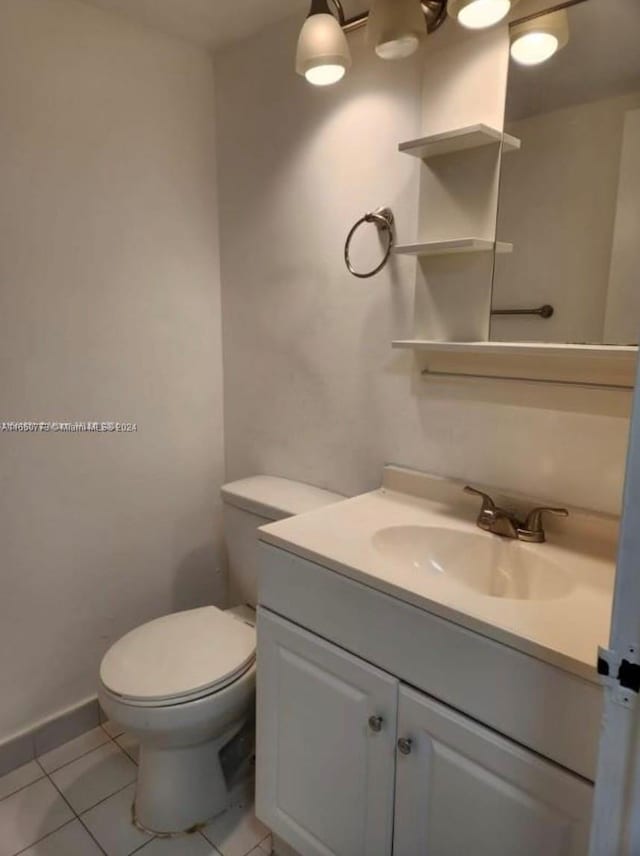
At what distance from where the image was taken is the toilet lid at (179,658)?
1340 millimetres

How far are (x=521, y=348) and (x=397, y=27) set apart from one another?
2.44 feet

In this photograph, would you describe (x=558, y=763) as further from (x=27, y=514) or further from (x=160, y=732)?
(x=27, y=514)

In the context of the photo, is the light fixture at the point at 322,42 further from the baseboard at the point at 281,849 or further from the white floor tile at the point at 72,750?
the white floor tile at the point at 72,750

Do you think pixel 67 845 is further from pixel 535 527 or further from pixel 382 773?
pixel 535 527

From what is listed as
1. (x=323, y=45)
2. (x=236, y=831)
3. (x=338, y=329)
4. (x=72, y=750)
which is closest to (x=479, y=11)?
(x=323, y=45)

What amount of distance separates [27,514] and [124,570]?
381mm

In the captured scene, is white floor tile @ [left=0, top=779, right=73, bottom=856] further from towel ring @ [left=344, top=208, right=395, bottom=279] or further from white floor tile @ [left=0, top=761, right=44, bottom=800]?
towel ring @ [left=344, top=208, right=395, bottom=279]

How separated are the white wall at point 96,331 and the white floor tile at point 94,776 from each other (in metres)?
0.18

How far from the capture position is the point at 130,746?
5.80ft

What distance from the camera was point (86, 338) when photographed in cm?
167

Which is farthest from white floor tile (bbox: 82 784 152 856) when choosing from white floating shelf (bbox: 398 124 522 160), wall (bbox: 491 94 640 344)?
white floating shelf (bbox: 398 124 522 160)

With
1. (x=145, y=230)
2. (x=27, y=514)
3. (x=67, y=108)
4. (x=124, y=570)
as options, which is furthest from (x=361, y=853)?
(x=67, y=108)

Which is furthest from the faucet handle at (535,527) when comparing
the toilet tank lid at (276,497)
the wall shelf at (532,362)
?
the toilet tank lid at (276,497)

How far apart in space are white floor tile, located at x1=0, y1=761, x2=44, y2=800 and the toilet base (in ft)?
1.20
